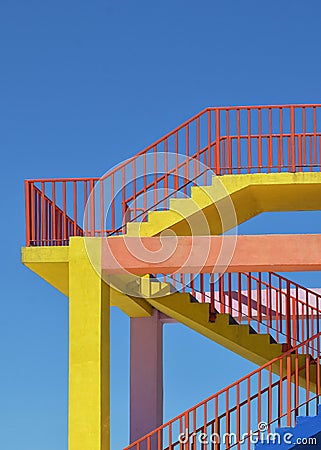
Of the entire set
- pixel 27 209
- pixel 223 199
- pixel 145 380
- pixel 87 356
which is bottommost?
pixel 145 380

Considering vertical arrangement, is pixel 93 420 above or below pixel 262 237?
below

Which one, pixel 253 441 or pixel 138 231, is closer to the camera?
pixel 253 441

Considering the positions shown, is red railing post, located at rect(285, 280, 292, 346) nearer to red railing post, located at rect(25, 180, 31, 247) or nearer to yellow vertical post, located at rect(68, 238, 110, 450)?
yellow vertical post, located at rect(68, 238, 110, 450)

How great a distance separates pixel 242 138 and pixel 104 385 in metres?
5.54

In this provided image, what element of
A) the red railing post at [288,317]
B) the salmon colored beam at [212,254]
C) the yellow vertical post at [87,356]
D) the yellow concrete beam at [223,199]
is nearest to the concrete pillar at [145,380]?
the red railing post at [288,317]

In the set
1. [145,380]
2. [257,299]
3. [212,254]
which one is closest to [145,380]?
[145,380]

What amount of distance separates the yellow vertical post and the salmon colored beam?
43 centimetres

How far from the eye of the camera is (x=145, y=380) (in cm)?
2781

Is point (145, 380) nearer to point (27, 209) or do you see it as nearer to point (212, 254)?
point (27, 209)

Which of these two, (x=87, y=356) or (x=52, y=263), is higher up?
(x=52, y=263)

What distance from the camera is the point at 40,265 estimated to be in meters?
22.4

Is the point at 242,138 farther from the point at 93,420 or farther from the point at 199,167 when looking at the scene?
the point at 93,420

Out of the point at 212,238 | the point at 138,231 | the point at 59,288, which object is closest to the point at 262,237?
the point at 212,238

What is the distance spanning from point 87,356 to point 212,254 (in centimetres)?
271
